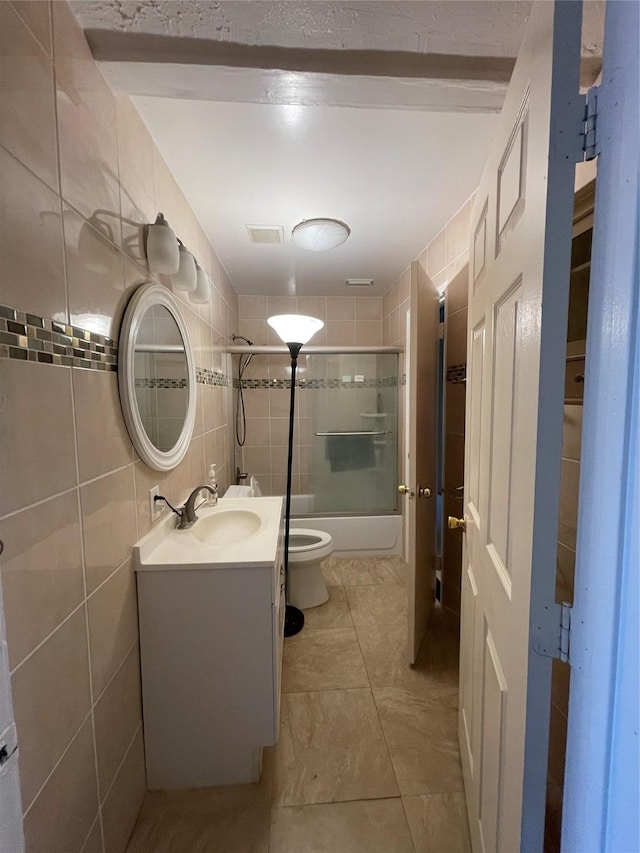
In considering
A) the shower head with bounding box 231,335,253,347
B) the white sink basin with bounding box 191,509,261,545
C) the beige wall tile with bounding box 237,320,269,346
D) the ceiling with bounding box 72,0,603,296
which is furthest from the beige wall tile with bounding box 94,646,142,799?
the beige wall tile with bounding box 237,320,269,346

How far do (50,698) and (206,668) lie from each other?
0.54 meters

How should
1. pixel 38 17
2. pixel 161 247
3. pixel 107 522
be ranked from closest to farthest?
pixel 38 17, pixel 107 522, pixel 161 247

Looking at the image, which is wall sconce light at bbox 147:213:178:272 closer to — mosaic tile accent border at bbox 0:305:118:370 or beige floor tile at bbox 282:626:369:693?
mosaic tile accent border at bbox 0:305:118:370

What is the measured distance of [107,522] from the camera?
3.17ft

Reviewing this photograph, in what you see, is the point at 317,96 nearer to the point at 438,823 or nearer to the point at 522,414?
the point at 522,414

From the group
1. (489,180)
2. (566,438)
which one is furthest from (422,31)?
(566,438)

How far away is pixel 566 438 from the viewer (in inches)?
37.7

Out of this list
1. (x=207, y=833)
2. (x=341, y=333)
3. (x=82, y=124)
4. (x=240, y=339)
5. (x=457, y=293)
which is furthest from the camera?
(x=341, y=333)

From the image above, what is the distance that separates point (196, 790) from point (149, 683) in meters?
0.43

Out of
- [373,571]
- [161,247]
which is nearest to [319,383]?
[373,571]

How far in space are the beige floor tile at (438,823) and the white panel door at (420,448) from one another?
56cm

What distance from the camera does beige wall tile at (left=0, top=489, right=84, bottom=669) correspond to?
63cm

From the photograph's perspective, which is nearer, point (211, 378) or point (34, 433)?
point (34, 433)

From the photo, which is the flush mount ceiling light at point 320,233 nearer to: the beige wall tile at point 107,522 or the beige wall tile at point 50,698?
the beige wall tile at point 107,522
